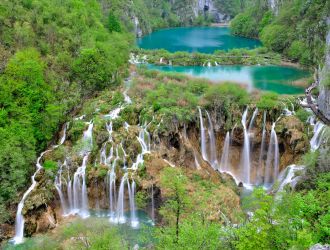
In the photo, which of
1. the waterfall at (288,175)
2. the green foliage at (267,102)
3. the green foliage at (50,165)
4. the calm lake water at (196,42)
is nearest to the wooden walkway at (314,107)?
the green foliage at (267,102)

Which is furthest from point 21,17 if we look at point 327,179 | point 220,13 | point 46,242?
point 220,13

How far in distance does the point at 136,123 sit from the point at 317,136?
1443 cm

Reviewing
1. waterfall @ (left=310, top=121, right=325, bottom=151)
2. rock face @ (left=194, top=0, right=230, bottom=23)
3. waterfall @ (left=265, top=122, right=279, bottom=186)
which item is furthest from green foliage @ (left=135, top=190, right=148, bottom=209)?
rock face @ (left=194, top=0, right=230, bottom=23)

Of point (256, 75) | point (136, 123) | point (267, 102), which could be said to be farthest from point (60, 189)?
point (256, 75)

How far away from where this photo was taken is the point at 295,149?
29609 millimetres

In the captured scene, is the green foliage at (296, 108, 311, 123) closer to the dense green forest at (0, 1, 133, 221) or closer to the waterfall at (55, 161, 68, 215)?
the dense green forest at (0, 1, 133, 221)

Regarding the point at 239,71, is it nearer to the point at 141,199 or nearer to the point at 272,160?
the point at 272,160

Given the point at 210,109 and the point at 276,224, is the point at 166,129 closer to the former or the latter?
the point at 210,109

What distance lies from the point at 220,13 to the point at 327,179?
445ft

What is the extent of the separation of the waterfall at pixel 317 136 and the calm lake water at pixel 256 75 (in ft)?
34.8

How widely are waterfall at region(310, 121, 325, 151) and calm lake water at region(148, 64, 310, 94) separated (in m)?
10.6

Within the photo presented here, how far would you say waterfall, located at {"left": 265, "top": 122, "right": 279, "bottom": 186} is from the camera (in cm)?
3069

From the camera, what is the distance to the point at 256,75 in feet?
164

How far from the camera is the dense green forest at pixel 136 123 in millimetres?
15320
